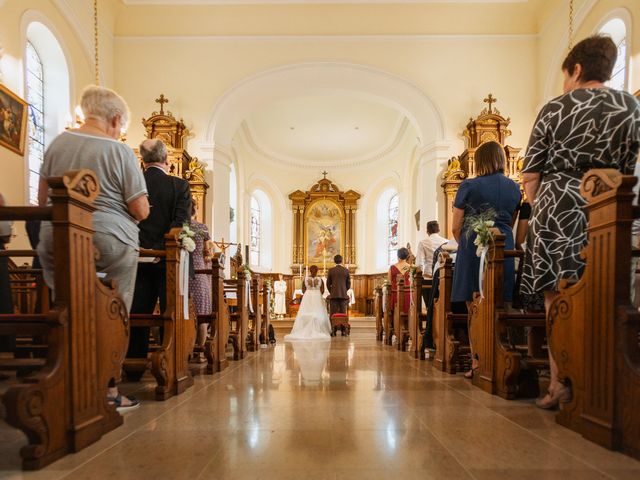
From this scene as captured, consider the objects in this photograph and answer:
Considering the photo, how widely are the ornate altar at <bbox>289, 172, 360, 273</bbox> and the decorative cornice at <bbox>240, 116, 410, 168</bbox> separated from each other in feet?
2.42

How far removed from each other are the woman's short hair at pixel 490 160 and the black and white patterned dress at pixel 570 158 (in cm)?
101

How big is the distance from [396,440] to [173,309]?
180cm

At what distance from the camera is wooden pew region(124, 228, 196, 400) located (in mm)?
3090

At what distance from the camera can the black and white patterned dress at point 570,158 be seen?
2443 millimetres

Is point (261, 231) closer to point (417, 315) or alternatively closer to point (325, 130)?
point (325, 130)

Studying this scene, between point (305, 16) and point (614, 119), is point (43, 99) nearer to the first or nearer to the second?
point (305, 16)

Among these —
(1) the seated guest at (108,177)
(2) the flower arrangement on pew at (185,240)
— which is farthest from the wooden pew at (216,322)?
(1) the seated guest at (108,177)

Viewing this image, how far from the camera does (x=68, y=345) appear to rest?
1983mm

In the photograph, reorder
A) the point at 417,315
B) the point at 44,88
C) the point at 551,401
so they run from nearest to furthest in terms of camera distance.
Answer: the point at 551,401
the point at 417,315
the point at 44,88

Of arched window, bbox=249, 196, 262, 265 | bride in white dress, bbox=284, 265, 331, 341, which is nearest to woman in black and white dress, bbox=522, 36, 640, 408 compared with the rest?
bride in white dress, bbox=284, 265, 331, 341

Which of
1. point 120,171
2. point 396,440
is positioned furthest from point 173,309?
point 396,440

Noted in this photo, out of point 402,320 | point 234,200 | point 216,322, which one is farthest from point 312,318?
point 234,200

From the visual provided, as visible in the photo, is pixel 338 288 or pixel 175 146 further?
pixel 338 288

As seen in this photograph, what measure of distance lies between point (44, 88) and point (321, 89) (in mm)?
5326
